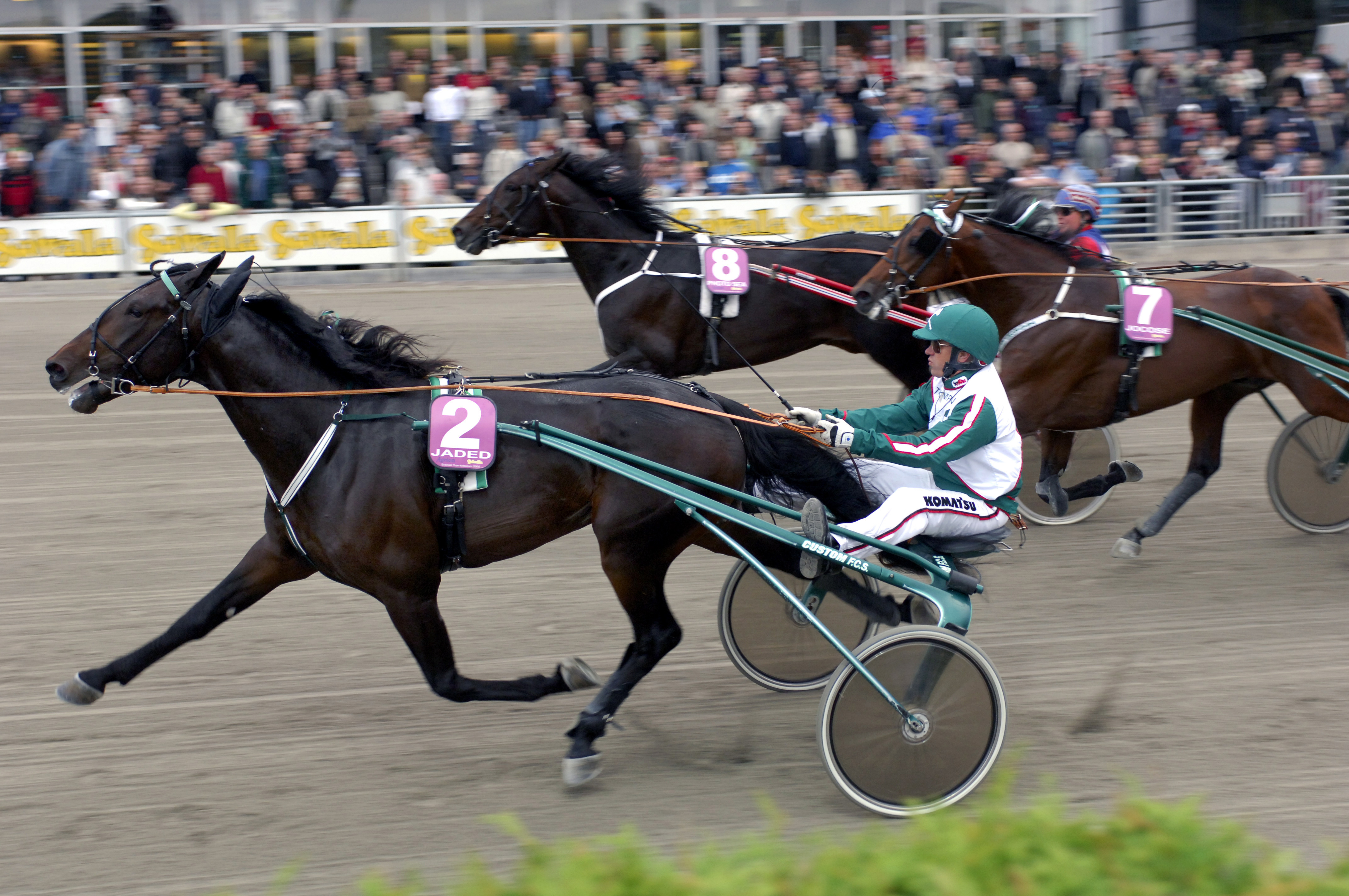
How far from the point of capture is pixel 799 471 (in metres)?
4.12

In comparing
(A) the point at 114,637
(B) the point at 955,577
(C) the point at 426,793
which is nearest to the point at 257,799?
(C) the point at 426,793

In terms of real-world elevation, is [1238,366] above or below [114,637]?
above

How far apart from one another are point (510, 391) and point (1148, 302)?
324 cm

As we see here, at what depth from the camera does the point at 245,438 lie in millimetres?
3998

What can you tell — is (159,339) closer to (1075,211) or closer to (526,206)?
(526,206)

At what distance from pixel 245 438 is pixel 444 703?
1.20m

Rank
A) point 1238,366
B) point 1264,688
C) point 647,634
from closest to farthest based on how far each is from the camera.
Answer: point 647,634, point 1264,688, point 1238,366

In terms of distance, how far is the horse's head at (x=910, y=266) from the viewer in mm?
5840

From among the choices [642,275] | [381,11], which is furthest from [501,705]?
[381,11]

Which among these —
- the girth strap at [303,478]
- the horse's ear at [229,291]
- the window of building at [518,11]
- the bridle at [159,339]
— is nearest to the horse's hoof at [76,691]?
the girth strap at [303,478]

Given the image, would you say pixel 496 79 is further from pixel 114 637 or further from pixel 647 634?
pixel 647 634

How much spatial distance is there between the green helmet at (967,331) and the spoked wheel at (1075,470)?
257 cm

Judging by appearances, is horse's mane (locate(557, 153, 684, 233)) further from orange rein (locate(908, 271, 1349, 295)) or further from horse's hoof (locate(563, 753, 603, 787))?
horse's hoof (locate(563, 753, 603, 787))

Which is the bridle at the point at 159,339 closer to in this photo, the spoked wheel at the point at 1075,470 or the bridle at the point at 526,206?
the bridle at the point at 526,206
